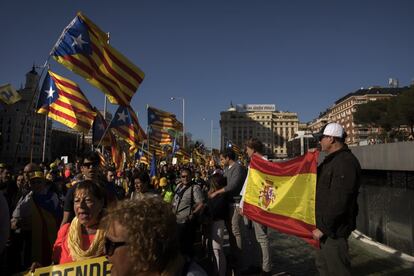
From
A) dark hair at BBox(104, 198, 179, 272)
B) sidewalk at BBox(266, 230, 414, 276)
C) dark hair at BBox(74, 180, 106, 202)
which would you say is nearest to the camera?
dark hair at BBox(104, 198, 179, 272)

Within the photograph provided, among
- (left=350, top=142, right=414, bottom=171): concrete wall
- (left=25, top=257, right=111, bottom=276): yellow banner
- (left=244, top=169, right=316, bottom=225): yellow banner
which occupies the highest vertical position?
(left=350, top=142, right=414, bottom=171): concrete wall

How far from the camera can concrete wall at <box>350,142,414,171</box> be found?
7008 mm

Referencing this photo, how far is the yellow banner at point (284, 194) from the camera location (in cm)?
393

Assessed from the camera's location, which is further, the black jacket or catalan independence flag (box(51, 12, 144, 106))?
catalan independence flag (box(51, 12, 144, 106))

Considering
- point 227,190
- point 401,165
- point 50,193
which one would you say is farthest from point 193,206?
point 401,165

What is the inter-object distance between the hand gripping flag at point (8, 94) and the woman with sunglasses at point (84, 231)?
799cm

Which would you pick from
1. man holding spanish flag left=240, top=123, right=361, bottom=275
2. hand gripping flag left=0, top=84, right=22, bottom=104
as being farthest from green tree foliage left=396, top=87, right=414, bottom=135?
man holding spanish flag left=240, top=123, right=361, bottom=275

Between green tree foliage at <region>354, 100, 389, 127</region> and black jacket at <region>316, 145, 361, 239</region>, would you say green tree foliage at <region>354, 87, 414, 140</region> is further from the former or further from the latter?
black jacket at <region>316, 145, 361, 239</region>

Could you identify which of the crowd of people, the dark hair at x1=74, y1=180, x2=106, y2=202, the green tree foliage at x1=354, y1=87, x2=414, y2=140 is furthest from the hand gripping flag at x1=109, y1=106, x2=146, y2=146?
the green tree foliage at x1=354, y1=87, x2=414, y2=140

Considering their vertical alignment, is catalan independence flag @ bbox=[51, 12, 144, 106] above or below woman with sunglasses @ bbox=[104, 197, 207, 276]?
above

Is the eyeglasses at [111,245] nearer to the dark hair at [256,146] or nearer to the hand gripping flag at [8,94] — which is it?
the dark hair at [256,146]

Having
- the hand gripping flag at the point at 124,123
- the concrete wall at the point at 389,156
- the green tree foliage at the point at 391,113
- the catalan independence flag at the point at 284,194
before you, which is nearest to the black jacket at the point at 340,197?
the catalan independence flag at the point at 284,194

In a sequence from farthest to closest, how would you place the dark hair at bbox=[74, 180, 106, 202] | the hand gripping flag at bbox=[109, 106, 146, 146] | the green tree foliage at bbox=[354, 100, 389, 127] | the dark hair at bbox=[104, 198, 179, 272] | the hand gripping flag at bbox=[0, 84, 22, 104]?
the green tree foliage at bbox=[354, 100, 389, 127] < the hand gripping flag at bbox=[109, 106, 146, 146] < the hand gripping flag at bbox=[0, 84, 22, 104] < the dark hair at bbox=[74, 180, 106, 202] < the dark hair at bbox=[104, 198, 179, 272]

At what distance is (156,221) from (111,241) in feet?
0.72
